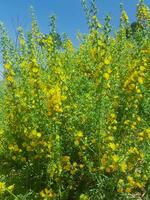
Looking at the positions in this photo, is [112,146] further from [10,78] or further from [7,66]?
[7,66]

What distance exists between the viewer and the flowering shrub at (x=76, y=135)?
457 centimetres

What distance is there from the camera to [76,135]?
4641mm

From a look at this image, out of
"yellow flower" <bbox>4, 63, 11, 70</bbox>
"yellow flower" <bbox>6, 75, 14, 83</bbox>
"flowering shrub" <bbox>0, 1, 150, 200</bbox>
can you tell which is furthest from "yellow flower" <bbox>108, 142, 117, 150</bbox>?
"yellow flower" <bbox>4, 63, 11, 70</bbox>

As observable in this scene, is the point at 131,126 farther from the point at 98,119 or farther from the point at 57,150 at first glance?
the point at 57,150

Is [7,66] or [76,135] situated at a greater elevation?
[7,66]

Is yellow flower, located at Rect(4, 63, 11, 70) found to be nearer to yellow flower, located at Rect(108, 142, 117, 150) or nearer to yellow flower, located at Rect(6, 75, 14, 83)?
yellow flower, located at Rect(6, 75, 14, 83)

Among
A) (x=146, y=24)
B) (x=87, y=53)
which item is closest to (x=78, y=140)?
(x=87, y=53)

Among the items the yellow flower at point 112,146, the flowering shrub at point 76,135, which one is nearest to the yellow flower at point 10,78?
the flowering shrub at point 76,135

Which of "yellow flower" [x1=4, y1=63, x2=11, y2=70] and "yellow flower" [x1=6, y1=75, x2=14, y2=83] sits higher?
"yellow flower" [x1=4, y1=63, x2=11, y2=70]

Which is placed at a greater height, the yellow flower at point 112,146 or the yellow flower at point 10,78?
the yellow flower at point 10,78

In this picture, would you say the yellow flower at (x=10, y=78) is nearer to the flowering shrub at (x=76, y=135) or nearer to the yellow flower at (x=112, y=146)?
the flowering shrub at (x=76, y=135)

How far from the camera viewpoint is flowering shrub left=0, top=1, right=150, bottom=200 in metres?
4.57

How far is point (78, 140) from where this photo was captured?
472 cm

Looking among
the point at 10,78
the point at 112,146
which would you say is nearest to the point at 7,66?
the point at 10,78
